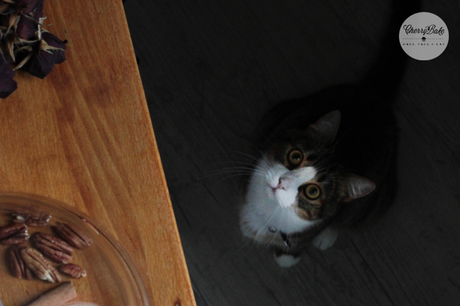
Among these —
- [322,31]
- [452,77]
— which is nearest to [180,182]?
[322,31]

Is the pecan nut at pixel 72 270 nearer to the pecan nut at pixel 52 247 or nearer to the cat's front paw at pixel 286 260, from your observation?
the pecan nut at pixel 52 247

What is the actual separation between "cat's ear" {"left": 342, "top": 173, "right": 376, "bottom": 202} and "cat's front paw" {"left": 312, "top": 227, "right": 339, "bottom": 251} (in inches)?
3.1

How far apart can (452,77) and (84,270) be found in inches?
32.6

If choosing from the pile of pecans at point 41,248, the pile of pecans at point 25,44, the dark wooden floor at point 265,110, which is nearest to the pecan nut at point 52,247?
→ the pile of pecans at point 41,248

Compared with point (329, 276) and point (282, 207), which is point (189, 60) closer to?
point (282, 207)

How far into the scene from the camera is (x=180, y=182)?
32.9 inches

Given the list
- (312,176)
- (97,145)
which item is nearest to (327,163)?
(312,176)

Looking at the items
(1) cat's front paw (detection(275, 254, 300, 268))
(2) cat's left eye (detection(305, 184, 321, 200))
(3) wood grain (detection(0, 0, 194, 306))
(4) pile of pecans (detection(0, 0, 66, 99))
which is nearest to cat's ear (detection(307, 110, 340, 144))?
(2) cat's left eye (detection(305, 184, 321, 200))

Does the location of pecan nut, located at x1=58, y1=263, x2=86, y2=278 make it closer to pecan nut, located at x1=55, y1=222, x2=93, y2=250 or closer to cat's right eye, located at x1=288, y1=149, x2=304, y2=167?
pecan nut, located at x1=55, y1=222, x2=93, y2=250

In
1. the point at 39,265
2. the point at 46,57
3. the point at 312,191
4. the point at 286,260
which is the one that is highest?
the point at 46,57

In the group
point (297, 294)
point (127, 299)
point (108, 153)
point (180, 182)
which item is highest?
point (108, 153)

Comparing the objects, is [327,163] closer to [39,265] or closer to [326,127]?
[326,127]

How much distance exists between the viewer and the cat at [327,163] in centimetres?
74

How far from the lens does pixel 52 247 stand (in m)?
0.42
